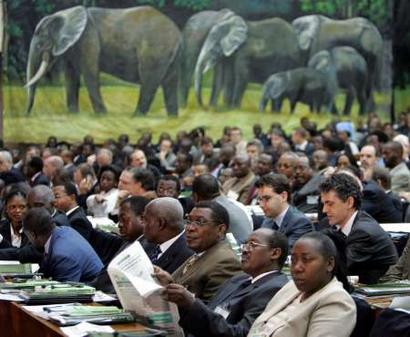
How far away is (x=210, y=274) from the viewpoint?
6.76 m

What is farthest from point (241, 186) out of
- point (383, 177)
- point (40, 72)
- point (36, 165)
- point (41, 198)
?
point (40, 72)

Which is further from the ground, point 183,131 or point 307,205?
point 307,205

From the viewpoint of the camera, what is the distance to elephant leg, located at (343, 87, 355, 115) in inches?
1100

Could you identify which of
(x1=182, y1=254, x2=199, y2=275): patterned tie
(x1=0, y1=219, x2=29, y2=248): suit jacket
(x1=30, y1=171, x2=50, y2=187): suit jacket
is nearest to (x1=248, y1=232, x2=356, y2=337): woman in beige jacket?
(x1=182, y1=254, x2=199, y2=275): patterned tie

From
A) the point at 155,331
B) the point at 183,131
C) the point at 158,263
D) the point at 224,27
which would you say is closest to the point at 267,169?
the point at 158,263

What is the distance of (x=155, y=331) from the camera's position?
19.5 ft

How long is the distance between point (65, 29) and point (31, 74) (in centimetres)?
120

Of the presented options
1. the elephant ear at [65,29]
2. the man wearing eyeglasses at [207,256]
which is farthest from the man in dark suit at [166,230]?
the elephant ear at [65,29]

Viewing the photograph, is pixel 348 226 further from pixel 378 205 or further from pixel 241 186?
pixel 241 186

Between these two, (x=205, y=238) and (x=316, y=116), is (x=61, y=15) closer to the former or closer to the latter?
(x=316, y=116)

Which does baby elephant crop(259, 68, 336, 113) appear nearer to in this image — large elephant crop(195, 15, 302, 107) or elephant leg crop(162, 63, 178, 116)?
large elephant crop(195, 15, 302, 107)

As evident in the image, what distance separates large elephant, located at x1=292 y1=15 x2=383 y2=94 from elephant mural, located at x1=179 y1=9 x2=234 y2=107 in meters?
2.09

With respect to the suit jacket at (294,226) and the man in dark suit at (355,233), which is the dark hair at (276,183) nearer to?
the suit jacket at (294,226)

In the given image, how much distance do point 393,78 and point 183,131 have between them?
5.77m
